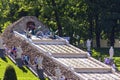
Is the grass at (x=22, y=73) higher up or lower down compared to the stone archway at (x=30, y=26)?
lower down

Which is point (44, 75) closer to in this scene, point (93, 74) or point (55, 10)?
point (93, 74)

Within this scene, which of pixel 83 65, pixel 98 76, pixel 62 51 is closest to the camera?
pixel 98 76

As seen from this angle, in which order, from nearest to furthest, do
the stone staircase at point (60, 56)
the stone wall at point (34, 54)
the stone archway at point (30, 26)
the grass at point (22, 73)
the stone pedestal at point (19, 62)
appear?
the grass at point (22, 73)
the stone staircase at point (60, 56)
the stone wall at point (34, 54)
the stone pedestal at point (19, 62)
the stone archway at point (30, 26)

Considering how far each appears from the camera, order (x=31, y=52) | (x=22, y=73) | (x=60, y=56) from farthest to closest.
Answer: (x=31, y=52) → (x=60, y=56) → (x=22, y=73)

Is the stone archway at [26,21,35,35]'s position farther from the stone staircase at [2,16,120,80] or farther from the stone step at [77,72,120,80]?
the stone step at [77,72,120,80]

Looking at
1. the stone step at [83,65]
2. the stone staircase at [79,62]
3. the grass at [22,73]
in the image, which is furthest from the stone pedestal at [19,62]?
the stone step at [83,65]

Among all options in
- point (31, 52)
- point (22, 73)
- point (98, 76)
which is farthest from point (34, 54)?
point (98, 76)

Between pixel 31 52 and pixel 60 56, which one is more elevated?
pixel 31 52

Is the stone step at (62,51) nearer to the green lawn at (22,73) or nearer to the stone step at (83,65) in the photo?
the stone step at (83,65)

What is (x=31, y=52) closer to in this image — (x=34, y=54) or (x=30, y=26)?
(x=34, y=54)

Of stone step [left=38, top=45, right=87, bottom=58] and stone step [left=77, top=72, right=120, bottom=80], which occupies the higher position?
stone step [left=38, top=45, right=87, bottom=58]

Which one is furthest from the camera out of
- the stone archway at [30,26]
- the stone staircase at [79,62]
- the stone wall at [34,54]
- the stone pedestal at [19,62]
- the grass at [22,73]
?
the stone archway at [30,26]

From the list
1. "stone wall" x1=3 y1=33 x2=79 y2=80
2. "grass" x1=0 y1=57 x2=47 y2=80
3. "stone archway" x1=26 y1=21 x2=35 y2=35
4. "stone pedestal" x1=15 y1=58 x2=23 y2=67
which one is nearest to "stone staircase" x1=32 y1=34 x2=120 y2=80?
"stone wall" x1=3 y1=33 x2=79 y2=80

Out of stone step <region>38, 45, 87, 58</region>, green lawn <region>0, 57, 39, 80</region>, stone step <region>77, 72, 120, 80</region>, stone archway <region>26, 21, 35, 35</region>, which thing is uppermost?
stone archway <region>26, 21, 35, 35</region>
